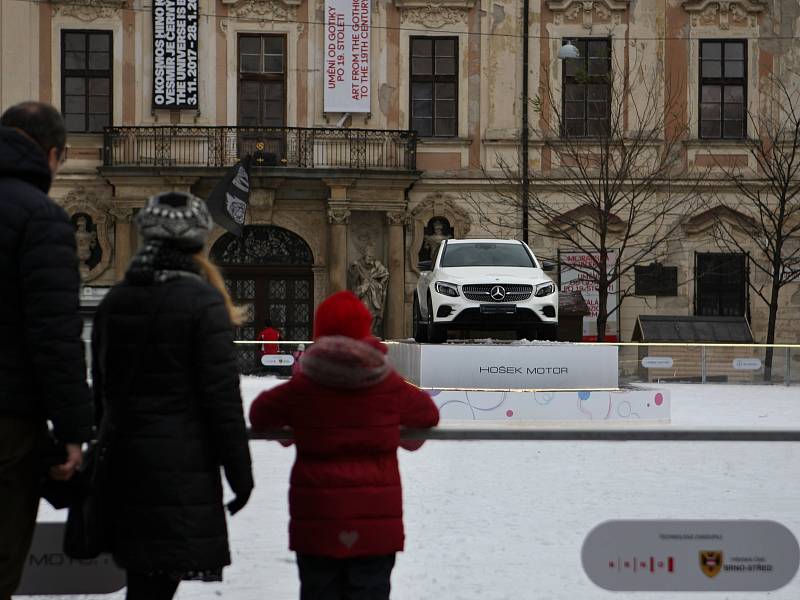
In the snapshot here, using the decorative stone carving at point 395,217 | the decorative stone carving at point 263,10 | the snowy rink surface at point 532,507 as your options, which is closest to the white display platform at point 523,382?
the snowy rink surface at point 532,507

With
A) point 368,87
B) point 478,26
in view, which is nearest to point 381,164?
point 368,87

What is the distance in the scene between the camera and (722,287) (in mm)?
33781

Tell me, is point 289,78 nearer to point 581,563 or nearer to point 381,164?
point 381,164

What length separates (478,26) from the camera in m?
33.9

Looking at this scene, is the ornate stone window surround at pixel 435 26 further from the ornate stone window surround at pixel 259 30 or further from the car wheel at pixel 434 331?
the car wheel at pixel 434 331

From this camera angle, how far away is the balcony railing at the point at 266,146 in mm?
32719

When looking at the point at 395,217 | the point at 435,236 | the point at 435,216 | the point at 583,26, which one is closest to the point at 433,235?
the point at 435,236

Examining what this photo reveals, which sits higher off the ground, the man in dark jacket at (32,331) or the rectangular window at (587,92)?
the rectangular window at (587,92)

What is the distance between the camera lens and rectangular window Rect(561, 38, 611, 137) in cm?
3388

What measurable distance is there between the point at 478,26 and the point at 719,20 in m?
6.32

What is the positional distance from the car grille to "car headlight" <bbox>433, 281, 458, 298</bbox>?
19 cm

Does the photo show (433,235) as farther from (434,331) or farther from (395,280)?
(434,331)

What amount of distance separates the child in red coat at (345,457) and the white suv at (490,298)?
13.2 meters

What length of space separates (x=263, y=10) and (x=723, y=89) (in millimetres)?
12312
